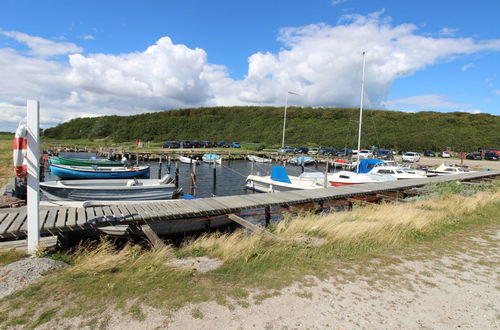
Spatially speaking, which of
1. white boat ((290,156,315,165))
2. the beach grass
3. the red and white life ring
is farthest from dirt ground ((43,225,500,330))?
white boat ((290,156,315,165))

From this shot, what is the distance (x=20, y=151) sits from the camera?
198 inches

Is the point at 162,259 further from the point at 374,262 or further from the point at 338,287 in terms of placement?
the point at 374,262

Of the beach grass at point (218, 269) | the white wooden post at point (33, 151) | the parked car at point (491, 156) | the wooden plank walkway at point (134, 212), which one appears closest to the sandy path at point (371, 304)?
the beach grass at point (218, 269)

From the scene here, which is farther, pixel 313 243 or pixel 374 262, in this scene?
pixel 313 243

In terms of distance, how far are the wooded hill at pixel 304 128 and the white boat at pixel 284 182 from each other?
166 feet

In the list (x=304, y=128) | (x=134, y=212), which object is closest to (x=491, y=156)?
(x=304, y=128)

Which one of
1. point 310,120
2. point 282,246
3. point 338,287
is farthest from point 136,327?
point 310,120

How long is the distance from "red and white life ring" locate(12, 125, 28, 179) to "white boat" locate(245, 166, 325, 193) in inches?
617

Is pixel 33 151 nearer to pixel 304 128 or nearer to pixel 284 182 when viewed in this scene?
pixel 284 182

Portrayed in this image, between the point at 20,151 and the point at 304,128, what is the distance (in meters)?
90.4

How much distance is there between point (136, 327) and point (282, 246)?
3.61 metres

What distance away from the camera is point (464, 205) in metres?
11.4

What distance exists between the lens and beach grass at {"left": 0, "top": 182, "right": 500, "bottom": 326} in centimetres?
401

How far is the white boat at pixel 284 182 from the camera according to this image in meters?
19.3
